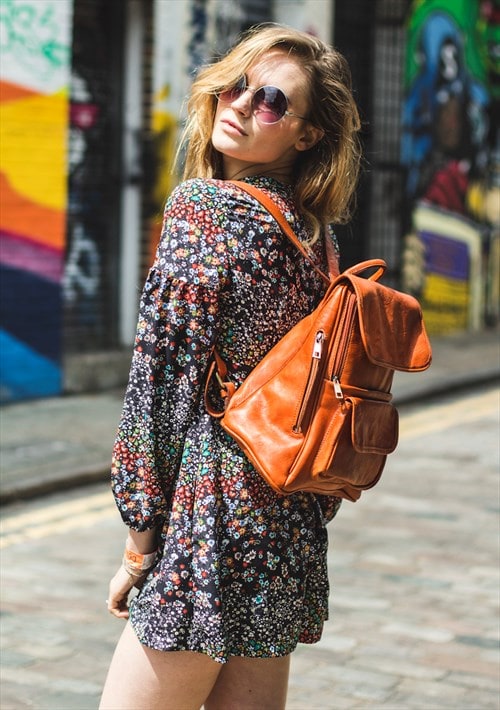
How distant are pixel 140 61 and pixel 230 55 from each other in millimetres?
8390

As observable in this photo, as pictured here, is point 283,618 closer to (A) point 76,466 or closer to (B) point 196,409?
(B) point 196,409

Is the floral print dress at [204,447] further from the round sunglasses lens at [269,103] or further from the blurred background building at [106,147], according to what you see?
the blurred background building at [106,147]

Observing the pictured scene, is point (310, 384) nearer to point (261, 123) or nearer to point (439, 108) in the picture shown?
point (261, 123)

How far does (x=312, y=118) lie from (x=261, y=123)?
0.13m

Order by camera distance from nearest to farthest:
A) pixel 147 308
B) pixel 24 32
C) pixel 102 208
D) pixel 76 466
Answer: pixel 147 308 → pixel 76 466 → pixel 24 32 → pixel 102 208

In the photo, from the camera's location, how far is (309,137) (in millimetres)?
2672

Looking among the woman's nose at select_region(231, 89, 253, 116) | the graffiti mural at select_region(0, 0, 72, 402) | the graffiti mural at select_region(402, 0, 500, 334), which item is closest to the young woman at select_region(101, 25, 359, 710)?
the woman's nose at select_region(231, 89, 253, 116)

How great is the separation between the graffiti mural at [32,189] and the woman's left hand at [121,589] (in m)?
6.88

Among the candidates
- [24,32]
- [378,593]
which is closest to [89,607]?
[378,593]

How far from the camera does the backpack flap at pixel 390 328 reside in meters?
2.46

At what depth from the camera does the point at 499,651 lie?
15.7 ft

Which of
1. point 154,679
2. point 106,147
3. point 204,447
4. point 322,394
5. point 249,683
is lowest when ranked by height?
point 106,147

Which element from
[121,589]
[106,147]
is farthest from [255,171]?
[106,147]

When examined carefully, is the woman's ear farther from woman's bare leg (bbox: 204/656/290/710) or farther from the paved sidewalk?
the paved sidewalk
